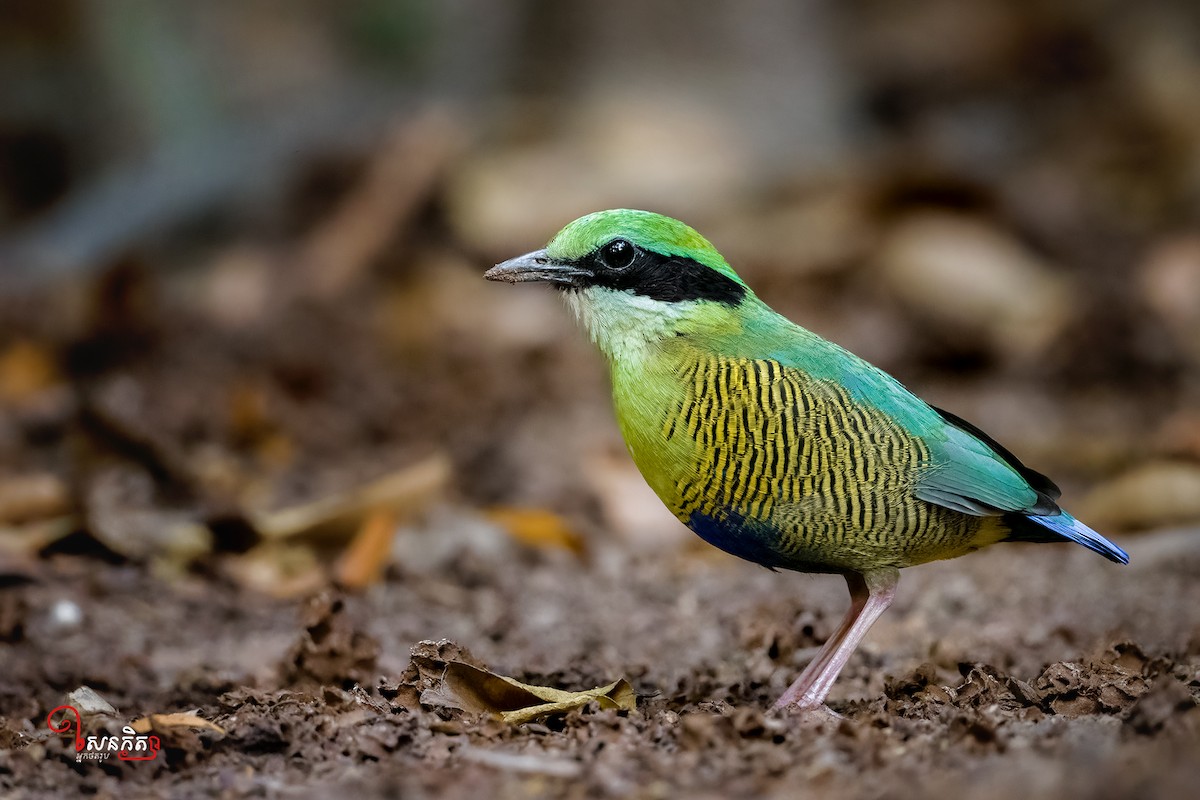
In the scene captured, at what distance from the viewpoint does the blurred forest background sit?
6.20 m

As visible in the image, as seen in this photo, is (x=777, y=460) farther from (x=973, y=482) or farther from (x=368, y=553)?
(x=368, y=553)

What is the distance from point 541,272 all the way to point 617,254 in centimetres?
25

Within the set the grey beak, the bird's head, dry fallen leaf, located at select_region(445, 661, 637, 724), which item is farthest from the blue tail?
the grey beak

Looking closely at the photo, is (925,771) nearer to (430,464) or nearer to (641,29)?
(430,464)

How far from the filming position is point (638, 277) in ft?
14.4

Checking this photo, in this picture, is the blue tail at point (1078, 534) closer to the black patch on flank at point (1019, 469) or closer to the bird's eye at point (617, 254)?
the black patch on flank at point (1019, 469)

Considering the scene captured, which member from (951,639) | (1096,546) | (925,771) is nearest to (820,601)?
(951,639)

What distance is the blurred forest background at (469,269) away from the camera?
6.20 m

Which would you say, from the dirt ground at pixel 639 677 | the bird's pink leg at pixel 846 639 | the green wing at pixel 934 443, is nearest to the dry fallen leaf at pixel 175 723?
the dirt ground at pixel 639 677

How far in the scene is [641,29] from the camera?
12633mm

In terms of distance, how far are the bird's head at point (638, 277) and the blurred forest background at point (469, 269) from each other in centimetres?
116

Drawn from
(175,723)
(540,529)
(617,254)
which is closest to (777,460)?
(617,254)

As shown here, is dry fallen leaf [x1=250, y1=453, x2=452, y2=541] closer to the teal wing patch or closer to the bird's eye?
the bird's eye

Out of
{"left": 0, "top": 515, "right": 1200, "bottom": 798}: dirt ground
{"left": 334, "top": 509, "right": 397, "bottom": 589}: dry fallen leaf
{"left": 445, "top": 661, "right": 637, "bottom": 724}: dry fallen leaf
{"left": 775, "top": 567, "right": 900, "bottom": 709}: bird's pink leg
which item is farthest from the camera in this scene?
{"left": 334, "top": 509, "right": 397, "bottom": 589}: dry fallen leaf
